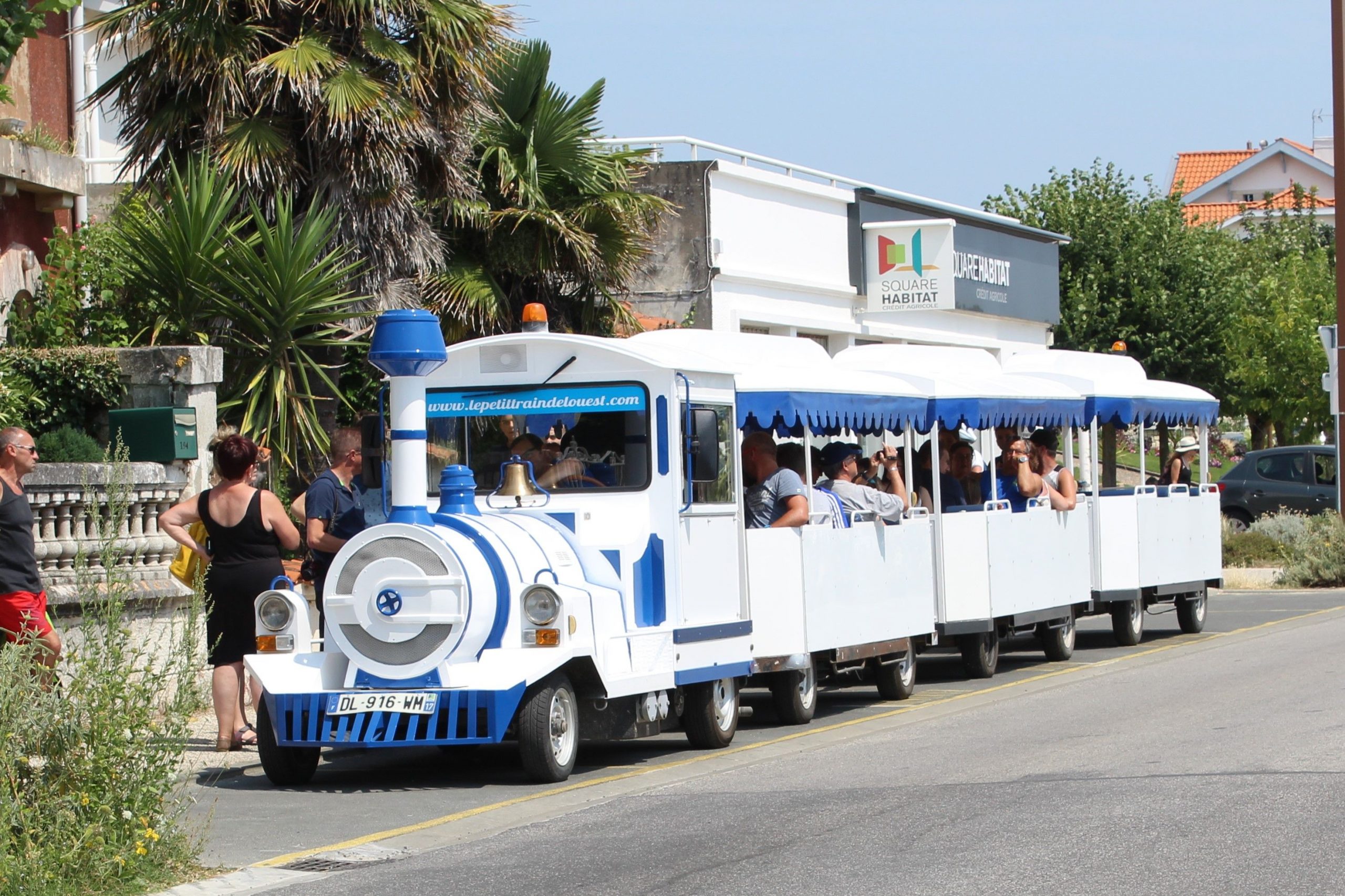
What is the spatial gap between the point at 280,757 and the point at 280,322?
5.86m

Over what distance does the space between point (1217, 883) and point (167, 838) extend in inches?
163

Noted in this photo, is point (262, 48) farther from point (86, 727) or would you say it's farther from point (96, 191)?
point (86, 727)

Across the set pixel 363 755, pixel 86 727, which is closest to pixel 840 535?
pixel 363 755

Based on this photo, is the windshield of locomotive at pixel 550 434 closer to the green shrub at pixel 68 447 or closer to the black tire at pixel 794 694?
the black tire at pixel 794 694

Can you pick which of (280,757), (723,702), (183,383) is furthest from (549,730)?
(183,383)

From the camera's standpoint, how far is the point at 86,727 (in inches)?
290

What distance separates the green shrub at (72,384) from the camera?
14.4 m

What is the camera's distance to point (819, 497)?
44.7 feet

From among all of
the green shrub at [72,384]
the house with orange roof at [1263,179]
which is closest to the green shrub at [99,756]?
the green shrub at [72,384]

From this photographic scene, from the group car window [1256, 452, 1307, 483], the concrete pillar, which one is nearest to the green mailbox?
the concrete pillar

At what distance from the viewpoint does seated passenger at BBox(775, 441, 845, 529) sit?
534 inches

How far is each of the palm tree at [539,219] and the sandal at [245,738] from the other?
7404 mm

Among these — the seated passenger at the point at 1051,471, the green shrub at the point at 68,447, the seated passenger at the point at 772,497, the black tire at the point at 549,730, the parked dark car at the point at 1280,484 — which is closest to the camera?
the black tire at the point at 549,730

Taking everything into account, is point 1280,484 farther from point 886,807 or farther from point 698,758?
point 886,807
